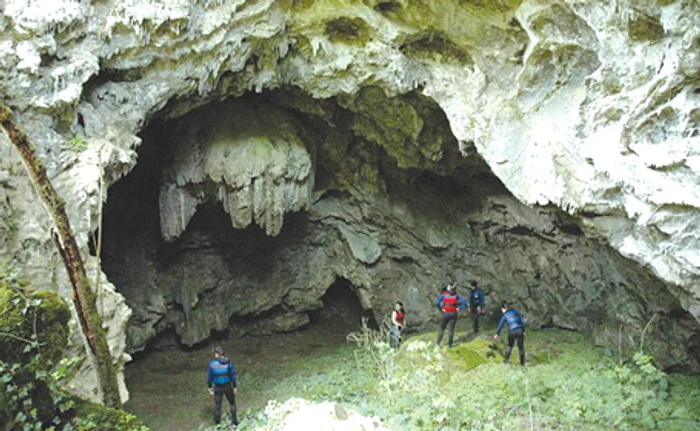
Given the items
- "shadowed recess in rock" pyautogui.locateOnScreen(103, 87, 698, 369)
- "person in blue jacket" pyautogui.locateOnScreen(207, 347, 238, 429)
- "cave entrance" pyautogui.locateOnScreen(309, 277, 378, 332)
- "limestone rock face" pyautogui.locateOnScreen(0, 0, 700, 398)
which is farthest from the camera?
"cave entrance" pyautogui.locateOnScreen(309, 277, 378, 332)

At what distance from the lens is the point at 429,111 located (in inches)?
446

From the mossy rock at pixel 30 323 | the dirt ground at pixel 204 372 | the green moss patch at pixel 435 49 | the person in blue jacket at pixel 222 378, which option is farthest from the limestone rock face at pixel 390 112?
the mossy rock at pixel 30 323

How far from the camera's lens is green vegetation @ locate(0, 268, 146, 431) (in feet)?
12.7

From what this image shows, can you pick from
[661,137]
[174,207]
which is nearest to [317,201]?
[174,207]


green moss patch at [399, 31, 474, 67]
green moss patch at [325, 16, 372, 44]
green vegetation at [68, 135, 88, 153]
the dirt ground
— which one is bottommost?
the dirt ground

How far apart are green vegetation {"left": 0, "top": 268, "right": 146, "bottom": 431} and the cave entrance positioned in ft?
35.9

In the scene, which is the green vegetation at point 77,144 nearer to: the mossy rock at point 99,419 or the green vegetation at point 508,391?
the green vegetation at point 508,391

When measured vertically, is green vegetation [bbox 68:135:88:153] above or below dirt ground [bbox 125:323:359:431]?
above

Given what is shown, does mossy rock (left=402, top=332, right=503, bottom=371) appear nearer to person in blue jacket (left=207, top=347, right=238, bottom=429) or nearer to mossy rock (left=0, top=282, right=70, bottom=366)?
person in blue jacket (left=207, top=347, right=238, bottom=429)

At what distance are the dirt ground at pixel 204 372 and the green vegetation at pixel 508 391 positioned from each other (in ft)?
3.09

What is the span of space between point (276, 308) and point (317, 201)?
3024mm

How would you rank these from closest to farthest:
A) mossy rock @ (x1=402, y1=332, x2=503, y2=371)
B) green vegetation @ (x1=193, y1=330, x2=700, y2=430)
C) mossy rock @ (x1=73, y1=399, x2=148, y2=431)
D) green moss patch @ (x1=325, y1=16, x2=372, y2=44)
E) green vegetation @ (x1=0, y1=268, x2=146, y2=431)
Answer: green vegetation @ (x1=0, y1=268, x2=146, y2=431)
mossy rock @ (x1=73, y1=399, x2=148, y2=431)
green vegetation @ (x1=193, y1=330, x2=700, y2=430)
mossy rock @ (x1=402, y1=332, x2=503, y2=371)
green moss patch @ (x1=325, y1=16, x2=372, y2=44)

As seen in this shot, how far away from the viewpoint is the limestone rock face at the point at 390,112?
7285 millimetres

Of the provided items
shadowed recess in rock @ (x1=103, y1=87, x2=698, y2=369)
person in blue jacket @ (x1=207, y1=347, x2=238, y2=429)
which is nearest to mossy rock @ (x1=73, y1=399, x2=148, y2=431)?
person in blue jacket @ (x1=207, y1=347, x2=238, y2=429)
